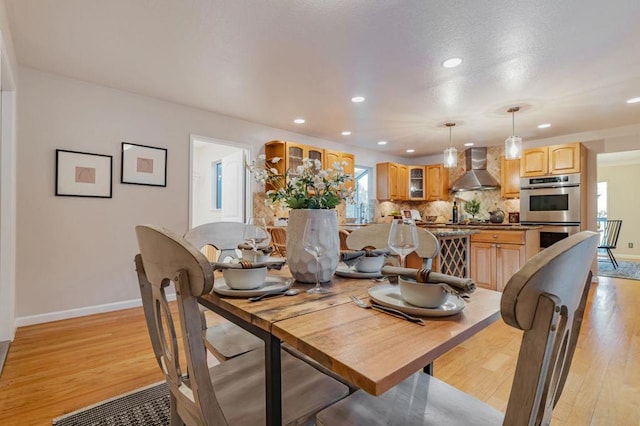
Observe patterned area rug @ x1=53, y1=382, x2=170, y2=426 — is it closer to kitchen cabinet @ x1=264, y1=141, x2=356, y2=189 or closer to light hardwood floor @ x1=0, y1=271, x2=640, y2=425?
light hardwood floor @ x1=0, y1=271, x2=640, y2=425

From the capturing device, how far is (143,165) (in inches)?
138

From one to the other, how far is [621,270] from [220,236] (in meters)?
7.30

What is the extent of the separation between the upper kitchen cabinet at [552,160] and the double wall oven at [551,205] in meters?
0.10

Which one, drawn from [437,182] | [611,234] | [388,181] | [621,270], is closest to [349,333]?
[388,181]

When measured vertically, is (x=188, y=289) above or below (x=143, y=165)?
below

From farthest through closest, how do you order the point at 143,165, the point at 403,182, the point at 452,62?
the point at 403,182
the point at 143,165
the point at 452,62

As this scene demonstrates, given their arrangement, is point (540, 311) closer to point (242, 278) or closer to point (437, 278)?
point (437, 278)

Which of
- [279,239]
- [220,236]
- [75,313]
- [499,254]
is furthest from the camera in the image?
[499,254]

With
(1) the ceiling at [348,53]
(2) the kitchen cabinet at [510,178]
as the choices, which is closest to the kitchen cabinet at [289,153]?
(1) the ceiling at [348,53]

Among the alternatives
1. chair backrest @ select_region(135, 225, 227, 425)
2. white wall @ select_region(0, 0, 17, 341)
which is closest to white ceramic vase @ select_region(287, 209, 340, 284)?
chair backrest @ select_region(135, 225, 227, 425)

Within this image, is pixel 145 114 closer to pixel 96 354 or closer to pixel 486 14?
pixel 96 354

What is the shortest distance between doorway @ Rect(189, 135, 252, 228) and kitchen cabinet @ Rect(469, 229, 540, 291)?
3.24 meters

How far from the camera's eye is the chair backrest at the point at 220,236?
1.78 meters

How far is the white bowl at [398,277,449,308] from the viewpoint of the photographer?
85 cm
